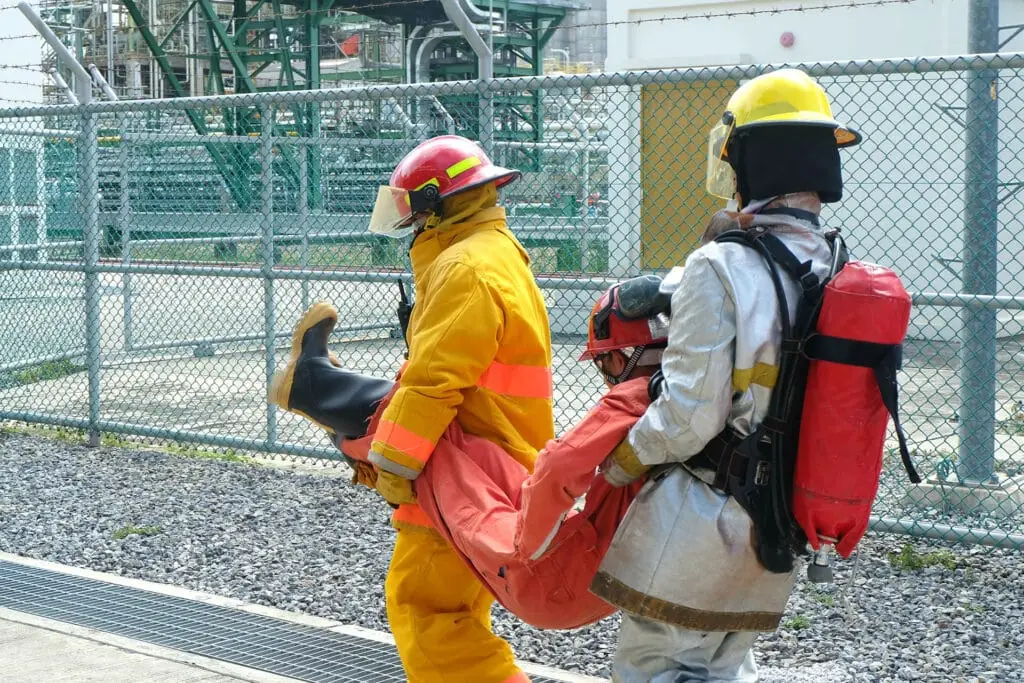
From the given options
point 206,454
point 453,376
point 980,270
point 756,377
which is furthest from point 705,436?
point 206,454

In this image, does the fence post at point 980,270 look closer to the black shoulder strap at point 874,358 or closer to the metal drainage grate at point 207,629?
the metal drainage grate at point 207,629

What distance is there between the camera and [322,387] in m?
3.57

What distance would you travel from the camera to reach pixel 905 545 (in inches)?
230

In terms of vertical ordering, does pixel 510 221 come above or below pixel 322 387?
above

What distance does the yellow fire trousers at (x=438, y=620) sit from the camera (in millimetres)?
3469

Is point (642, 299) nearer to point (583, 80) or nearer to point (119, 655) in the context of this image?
point (119, 655)

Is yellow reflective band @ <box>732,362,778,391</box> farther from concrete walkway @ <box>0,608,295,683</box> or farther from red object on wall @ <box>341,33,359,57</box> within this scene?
red object on wall @ <box>341,33,359,57</box>

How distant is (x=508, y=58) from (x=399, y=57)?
2.53m

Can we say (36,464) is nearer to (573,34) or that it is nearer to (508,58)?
(508,58)

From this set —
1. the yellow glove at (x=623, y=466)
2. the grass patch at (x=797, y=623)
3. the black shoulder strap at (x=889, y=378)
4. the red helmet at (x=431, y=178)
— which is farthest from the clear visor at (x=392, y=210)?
the grass patch at (x=797, y=623)

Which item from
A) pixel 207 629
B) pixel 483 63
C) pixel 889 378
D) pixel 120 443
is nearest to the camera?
pixel 889 378

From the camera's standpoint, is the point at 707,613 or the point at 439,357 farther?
the point at 439,357

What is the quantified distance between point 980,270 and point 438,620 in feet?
11.3

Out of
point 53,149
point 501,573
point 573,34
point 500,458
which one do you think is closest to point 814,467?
point 501,573
